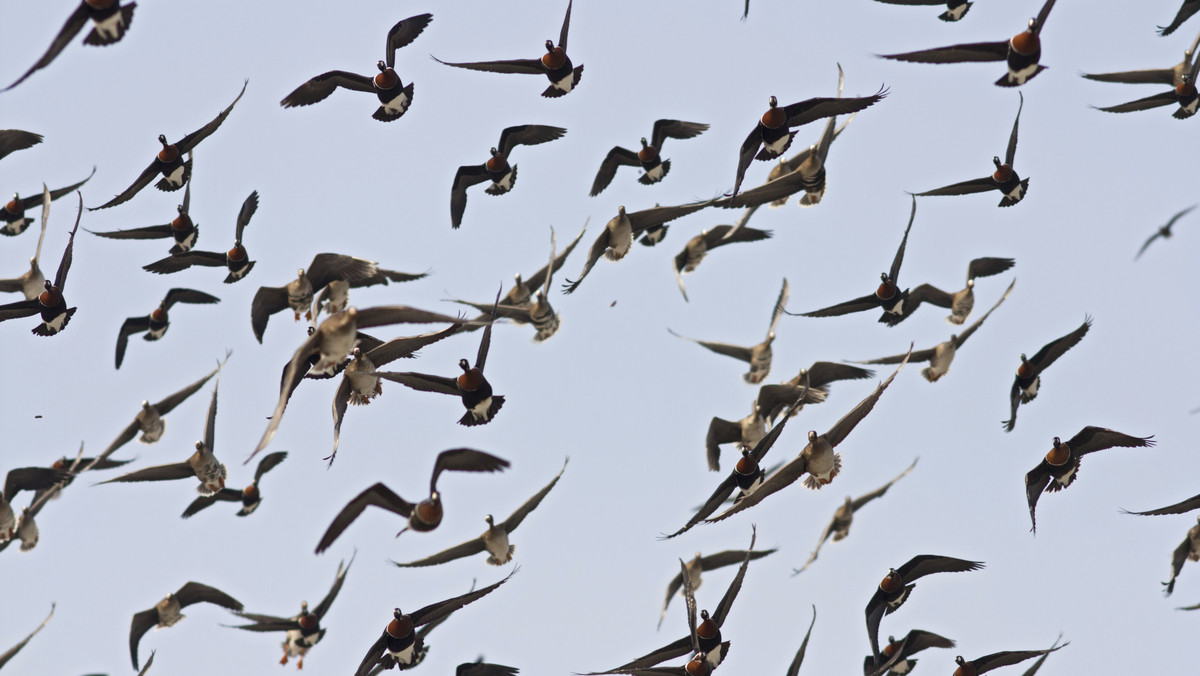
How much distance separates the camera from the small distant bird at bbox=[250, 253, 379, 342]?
25000mm

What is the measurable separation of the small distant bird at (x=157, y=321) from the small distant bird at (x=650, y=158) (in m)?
10.1

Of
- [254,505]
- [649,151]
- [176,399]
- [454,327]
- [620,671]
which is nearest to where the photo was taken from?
[454,327]

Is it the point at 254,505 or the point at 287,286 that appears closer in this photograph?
the point at 287,286

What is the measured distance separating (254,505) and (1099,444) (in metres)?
19.0

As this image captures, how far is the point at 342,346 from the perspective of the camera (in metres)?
20.1

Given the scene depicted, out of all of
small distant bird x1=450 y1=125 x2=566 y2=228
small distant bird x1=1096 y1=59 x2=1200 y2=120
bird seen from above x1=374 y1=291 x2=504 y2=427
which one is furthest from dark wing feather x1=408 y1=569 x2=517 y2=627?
small distant bird x1=1096 y1=59 x2=1200 y2=120

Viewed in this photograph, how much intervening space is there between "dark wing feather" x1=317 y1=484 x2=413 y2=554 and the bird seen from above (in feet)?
8.67

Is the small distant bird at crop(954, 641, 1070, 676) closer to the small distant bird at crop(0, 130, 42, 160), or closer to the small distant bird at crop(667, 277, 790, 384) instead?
the small distant bird at crop(667, 277, 790, 384)

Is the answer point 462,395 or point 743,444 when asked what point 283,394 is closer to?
point 462,395

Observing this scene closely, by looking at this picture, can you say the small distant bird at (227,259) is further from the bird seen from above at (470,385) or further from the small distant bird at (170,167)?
the bird seen from above at (470,385)

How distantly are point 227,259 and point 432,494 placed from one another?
35.2 ft

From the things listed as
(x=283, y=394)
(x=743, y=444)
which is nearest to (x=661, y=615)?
(x=743, y=444)

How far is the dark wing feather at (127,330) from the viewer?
3272cm

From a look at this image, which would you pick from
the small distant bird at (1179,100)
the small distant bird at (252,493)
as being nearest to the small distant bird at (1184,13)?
the small distant bird at (1179,100)
